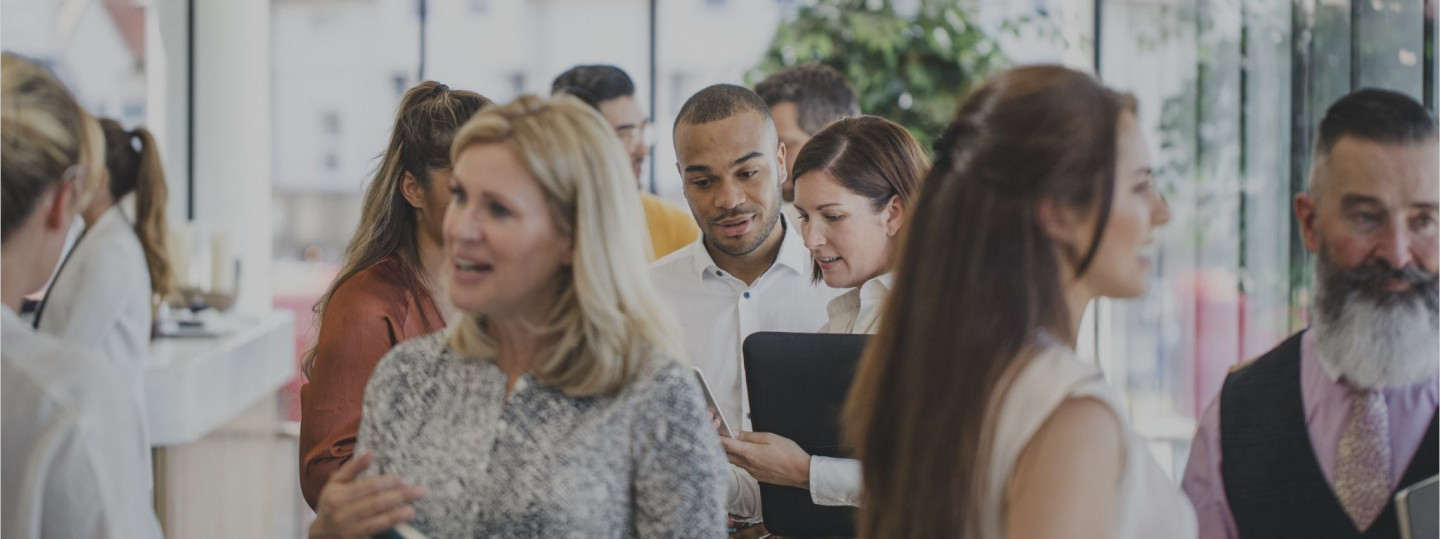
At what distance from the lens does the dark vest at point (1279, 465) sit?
1490mm

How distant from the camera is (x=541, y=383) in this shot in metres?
1.40

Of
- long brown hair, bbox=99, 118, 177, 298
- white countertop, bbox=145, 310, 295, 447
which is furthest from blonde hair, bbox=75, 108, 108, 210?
white countertop, bbox=145, 310, 295, 447

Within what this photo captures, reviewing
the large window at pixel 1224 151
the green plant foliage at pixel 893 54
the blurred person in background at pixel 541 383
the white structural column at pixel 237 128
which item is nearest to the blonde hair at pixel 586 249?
the blurred person in background at pixel 541 383

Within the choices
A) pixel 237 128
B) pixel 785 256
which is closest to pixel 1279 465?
pixel 785 256

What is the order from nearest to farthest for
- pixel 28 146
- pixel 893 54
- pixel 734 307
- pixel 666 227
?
pixel 28 146 < pixel 734 307 < pixel 666 227 < pixel 893 54

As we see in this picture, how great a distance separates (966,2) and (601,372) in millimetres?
4570

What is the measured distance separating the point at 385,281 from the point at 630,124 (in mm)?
1603

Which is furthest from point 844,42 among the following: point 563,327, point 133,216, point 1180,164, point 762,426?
point 563,327

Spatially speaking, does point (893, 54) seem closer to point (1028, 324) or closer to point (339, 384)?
point (339, 384)

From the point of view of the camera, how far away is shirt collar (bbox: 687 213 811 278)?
8.21 feet

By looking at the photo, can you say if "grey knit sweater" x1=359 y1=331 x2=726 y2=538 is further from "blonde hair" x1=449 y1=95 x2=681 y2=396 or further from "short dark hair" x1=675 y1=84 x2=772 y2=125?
"short dark hair" x1=675 y1=84 x2=772 y2=125

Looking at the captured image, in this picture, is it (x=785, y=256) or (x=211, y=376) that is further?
(x=211, y=376)

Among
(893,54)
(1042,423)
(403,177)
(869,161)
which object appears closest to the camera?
(1042,423)

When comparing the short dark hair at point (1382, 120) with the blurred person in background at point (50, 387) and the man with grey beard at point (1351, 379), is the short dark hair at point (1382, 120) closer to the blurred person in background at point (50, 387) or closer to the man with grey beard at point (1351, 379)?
the man with grey beard at point (1351, 379)
